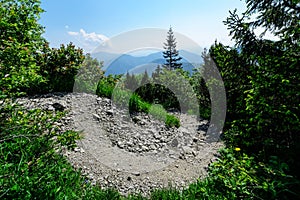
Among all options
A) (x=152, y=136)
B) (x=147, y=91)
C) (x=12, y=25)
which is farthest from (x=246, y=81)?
(x=147, y=91)

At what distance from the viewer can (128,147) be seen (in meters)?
4.48

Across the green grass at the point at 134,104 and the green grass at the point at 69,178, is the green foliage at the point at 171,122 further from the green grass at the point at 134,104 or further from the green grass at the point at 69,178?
the green grass at the point at 69,178

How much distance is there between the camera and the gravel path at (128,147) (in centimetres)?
345

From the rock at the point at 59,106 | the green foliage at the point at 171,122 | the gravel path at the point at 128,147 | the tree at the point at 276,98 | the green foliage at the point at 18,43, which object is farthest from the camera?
the green foliage at the point at 171,122

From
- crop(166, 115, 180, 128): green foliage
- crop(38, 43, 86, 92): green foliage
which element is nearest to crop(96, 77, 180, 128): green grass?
crop(166, 115, 180, 128): green foliage

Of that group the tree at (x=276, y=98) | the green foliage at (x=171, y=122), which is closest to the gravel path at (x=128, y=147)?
the green foliage at (x=171, y=122)

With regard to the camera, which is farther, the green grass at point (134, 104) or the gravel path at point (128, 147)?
the green grass at point (134, 104)

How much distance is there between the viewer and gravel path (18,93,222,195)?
3.45m

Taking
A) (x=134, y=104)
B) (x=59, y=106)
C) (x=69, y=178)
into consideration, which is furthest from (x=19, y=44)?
(x=134, y=104)

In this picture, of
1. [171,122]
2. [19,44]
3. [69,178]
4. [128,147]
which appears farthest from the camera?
[171,122]

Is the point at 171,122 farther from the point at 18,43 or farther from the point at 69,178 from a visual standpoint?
the point at 18,43

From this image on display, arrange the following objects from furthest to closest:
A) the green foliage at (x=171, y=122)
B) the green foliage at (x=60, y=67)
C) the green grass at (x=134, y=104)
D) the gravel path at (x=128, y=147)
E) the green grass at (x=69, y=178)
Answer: the green foliage at (x=60, y=67) < the green grass at (x=134, y=104) < the green foliage at (x=171, y=122) < the gravel path at (x=128, y=147) < the green grass at (x=69, y=178)

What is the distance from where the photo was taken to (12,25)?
2.93m

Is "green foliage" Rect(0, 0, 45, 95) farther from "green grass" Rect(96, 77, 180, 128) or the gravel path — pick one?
"green grass" Rect(96, 77, 180, 128)
